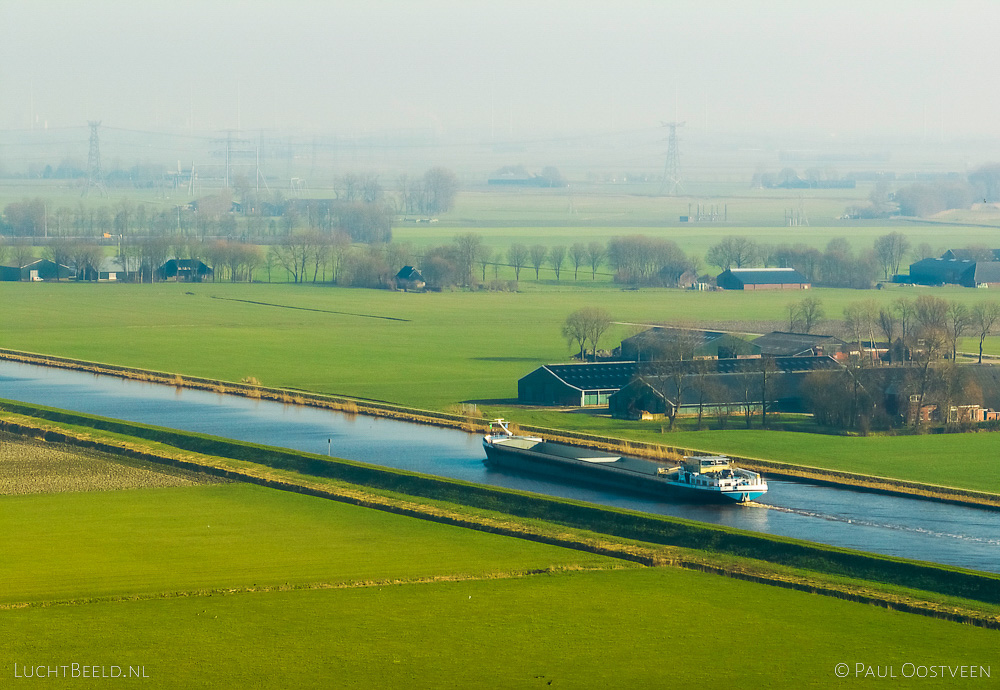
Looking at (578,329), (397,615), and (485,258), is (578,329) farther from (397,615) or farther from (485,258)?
(485,258)

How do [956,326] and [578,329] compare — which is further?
[578,329]

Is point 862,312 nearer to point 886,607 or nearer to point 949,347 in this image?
point 949,347

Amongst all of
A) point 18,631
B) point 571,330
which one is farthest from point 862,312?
point 18,631

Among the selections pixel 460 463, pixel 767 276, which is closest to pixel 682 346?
pixel 460 463

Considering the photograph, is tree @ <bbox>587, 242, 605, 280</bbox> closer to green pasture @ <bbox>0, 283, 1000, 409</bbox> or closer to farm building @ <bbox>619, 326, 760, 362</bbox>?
green pasture @ <bbox>0, 283, 1000, 409</bbox>

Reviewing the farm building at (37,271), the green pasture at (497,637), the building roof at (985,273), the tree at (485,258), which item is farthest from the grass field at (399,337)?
the tree at (485,258)

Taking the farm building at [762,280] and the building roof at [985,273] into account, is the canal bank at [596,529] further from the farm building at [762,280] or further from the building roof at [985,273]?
the building roof at [985,273]
